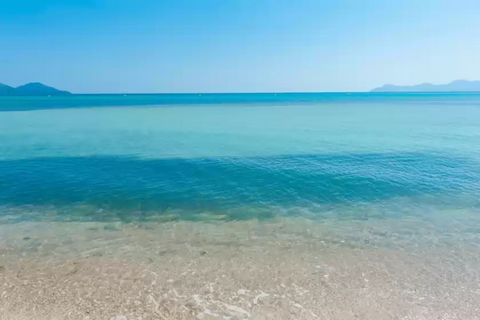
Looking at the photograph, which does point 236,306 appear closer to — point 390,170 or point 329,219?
point 329,219

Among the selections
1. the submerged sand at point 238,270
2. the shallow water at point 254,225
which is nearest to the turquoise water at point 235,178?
the shallow water at point 254,225

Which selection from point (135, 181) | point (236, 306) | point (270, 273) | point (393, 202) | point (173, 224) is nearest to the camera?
point (236, 306)

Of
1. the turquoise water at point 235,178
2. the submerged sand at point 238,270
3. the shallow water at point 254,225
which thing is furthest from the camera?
the turquoise water at point 235,178

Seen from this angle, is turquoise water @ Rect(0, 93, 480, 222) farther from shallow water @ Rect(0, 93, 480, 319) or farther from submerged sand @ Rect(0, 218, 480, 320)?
submerged sand @ Rect(0, 218, 480, 320)

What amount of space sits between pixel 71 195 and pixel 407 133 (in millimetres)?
33699

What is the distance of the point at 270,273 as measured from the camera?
29.3ft

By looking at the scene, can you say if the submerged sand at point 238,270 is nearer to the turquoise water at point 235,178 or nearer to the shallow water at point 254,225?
the shallow water at point 254,225

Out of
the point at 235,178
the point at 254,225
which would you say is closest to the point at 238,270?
the point at 254,225

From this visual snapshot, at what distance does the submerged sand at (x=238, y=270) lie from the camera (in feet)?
24.5

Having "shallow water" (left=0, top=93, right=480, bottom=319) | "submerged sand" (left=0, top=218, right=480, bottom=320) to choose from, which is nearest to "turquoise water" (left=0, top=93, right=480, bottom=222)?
"shallow water" (left=0, top=93, right=480, bottom=319)

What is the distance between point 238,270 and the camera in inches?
357

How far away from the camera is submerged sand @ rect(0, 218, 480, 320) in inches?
294

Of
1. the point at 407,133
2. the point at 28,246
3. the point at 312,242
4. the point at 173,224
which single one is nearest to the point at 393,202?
the point at 312,242

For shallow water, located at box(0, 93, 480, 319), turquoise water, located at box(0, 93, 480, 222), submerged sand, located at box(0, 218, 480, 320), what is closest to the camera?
submerged sand, located at box(0, 218, 480, 320)
